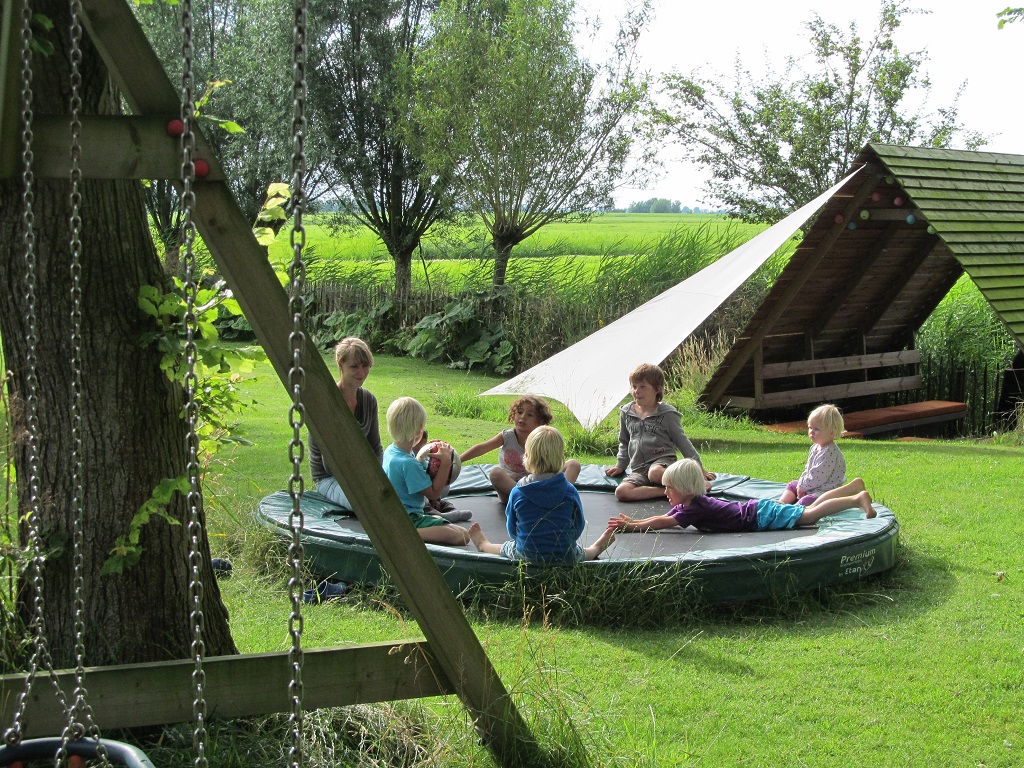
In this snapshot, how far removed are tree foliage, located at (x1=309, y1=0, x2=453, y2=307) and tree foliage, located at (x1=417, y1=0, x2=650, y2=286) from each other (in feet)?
5.33

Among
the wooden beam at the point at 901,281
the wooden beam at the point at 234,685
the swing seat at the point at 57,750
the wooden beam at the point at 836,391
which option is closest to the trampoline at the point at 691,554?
the wooden beam at the point at 234,685

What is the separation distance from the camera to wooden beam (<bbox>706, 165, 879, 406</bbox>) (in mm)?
9891

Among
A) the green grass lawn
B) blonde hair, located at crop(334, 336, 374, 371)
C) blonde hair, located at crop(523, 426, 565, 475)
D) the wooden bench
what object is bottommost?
the green grass lawn

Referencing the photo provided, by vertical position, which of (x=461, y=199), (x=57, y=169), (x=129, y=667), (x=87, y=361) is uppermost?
(x=461, y=199)

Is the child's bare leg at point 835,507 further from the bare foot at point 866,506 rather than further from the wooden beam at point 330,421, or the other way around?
the wooden beam at point 330,421

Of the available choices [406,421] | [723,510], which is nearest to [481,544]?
[406,421]

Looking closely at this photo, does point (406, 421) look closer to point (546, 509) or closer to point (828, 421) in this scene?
point (546, 509)

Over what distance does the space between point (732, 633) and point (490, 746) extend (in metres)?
1.90

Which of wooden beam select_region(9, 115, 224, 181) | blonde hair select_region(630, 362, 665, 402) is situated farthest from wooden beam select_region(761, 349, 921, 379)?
wooden beam select_region(9, 115, 224, 181)

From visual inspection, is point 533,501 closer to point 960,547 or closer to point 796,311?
point 960,547

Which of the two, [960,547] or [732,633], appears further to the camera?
[960,547]

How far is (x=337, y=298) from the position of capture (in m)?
19.6

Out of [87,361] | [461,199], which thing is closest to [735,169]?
[461,199]

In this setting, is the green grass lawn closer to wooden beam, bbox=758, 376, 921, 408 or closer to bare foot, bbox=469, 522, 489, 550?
bare foot, bbox=469, 522, 489, 550
